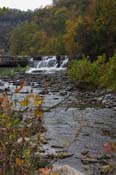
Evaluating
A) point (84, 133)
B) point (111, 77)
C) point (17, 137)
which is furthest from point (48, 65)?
point (17, 137)

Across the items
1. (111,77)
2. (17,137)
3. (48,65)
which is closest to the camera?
(17,137)

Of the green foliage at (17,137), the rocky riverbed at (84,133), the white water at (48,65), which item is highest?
the green foliage at (17,137)

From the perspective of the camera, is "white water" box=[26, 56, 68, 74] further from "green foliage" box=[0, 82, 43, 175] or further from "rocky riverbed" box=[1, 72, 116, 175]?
"green foliage" box=[0, 82, 43, 175]

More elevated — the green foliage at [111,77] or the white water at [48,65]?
the green foliage at [111,77]

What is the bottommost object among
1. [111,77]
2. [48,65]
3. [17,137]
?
[48,65]

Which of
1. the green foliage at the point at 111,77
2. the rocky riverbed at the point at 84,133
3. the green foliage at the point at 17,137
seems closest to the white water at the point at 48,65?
the green foliage at the point at 111,77

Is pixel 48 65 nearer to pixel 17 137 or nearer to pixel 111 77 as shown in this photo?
pixel 111 77

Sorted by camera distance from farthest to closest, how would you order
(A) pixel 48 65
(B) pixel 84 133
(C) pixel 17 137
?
(A) pixel 48 65
(B) pixel 84 133
(C) pixel 17 137

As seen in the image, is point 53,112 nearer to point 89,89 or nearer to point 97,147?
point 97,147

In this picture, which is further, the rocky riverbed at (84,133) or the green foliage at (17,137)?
the rocky riverbed at (84,133)

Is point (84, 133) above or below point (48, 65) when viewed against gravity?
above

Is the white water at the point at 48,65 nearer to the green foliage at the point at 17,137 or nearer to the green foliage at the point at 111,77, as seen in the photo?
the green foliage at the point at 111,77

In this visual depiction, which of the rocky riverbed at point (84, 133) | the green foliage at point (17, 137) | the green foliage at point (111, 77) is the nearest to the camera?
the green foliage at point (17, 137)

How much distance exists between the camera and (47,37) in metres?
94.6
